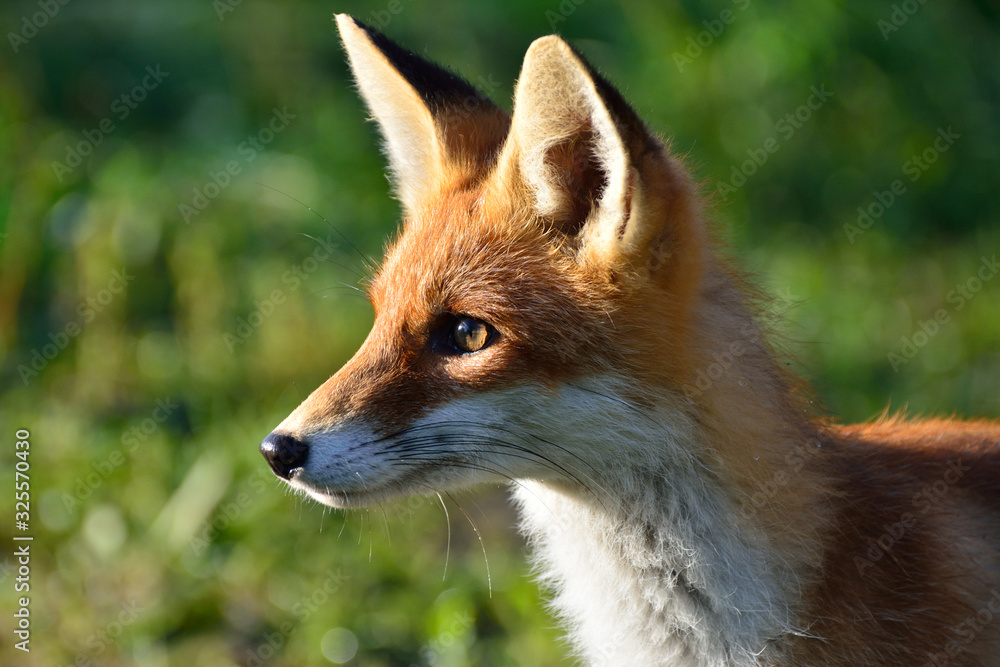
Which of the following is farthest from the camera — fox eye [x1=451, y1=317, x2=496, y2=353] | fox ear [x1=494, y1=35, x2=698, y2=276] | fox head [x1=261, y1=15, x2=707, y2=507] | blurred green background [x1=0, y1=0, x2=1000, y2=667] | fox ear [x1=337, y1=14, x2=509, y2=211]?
blurred green background [x1=0, y1=0, x2=1000, y2=667]

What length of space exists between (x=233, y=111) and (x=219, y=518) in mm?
4337

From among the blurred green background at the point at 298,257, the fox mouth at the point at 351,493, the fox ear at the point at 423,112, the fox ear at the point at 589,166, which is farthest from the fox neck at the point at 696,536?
the blurred green background at the point at 298,257

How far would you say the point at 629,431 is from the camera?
2961 mm

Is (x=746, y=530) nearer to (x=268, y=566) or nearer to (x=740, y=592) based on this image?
(x=740, y=592)

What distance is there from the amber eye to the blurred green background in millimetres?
1668

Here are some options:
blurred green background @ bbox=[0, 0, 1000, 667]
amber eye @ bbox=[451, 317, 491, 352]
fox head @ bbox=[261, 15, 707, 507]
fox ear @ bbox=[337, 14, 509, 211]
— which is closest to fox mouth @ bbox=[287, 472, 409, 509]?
fox head @ bbox=[261, 15, 707, 507]

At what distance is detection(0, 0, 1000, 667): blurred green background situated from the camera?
4.68 m

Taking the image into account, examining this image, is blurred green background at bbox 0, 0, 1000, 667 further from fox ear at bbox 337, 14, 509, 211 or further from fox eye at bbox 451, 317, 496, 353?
fox eye at bbox 451, 317, 496, 353

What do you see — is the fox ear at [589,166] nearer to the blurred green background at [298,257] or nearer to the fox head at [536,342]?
the fox head at [536,342]

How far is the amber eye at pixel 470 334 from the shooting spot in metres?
3.03

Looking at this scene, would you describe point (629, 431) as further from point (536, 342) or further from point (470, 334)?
point (470, 334)

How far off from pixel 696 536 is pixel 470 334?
3.13ft

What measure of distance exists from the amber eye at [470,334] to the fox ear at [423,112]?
681 millimetres

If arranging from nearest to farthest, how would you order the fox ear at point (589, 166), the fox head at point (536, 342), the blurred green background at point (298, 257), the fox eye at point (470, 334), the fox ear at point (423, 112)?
the fox ear at point (589, 166) < the fox head at point (536, 342) < the fox eye at point (470, 334) < the fox ear at point (423, 112) < the blurred green background at point (298, 257)
